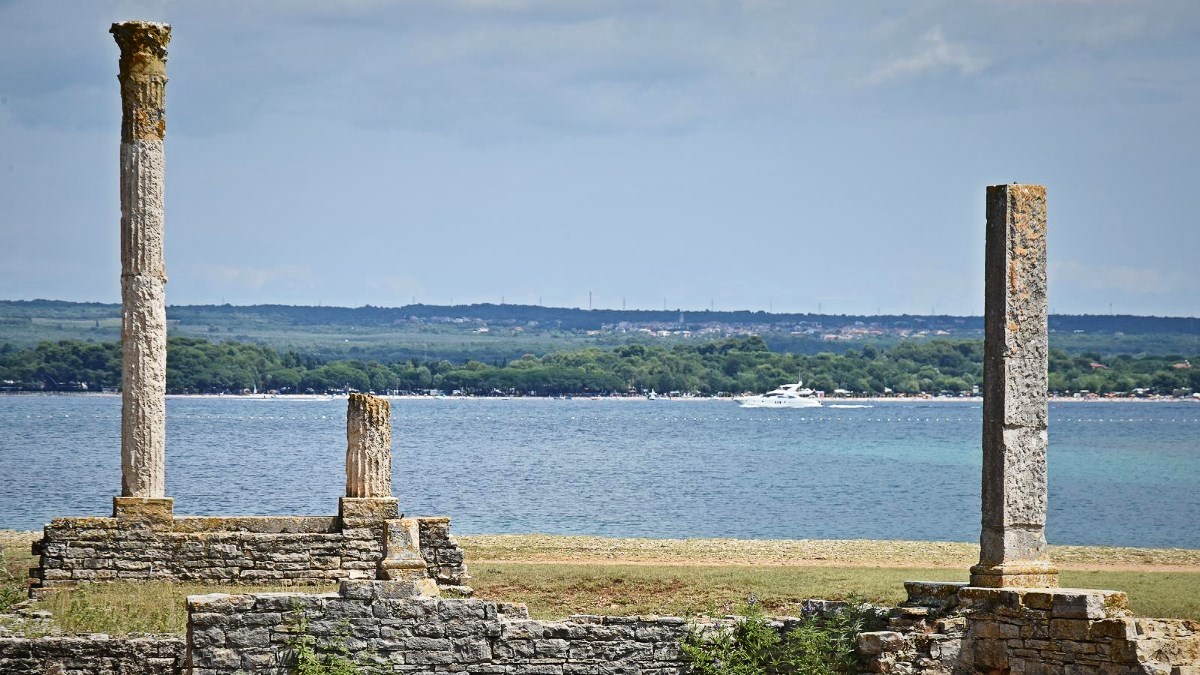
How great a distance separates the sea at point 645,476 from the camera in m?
57.6

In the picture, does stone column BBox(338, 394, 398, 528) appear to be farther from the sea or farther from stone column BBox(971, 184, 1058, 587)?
the sea

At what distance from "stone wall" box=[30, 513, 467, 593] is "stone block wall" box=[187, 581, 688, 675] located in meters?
5.69

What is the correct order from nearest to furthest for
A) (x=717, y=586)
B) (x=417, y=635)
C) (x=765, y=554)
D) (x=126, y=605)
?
(x=417, y=635) < (x=126, y=605) < (x=717, y=586) < (x=765, y=554)

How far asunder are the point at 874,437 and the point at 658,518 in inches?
3109

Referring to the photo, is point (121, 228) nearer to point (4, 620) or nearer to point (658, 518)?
point (4, 620)

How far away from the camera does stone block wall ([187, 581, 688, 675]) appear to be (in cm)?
1455

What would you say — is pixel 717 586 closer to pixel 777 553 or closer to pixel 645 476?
pixel 777 553

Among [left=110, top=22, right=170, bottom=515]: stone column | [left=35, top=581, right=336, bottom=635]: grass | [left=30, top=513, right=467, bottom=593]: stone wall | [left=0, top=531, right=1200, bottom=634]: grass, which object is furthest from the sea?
[left=35, top=581, right=336, bottom=635]: grass

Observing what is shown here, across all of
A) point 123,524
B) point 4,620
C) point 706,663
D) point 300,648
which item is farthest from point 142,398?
point 706,663

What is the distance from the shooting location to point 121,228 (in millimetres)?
21641

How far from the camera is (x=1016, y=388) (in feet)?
50.4

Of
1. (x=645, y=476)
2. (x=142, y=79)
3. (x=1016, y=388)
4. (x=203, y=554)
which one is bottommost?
(x=645, y=476)

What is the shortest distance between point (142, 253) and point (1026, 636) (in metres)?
11.7

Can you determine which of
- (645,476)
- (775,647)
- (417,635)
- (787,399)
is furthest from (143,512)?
(787,399)
